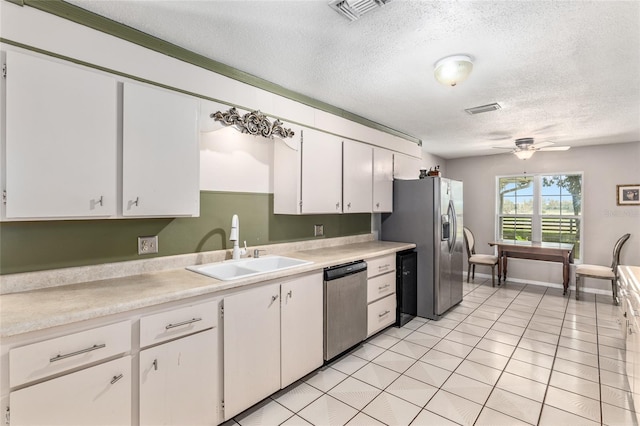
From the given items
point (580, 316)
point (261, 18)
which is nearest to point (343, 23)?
point (261, 18)

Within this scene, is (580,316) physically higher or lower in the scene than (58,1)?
lower

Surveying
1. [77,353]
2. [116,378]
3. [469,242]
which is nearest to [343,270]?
[116,378]

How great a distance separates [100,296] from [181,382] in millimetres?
643

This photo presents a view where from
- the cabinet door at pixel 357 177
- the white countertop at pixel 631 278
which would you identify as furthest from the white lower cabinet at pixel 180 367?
the white countertop at pixel 631 278

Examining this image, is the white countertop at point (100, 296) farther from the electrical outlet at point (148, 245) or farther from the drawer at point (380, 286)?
the drawer at point (380, 286)

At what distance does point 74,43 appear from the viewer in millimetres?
1787

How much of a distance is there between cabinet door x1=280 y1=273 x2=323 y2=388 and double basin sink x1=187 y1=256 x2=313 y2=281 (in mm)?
189

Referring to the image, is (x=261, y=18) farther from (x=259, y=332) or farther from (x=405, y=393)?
(x=405, y=393)

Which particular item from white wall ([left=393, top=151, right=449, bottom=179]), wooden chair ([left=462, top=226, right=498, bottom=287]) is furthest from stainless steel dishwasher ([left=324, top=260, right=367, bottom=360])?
wooden chair ([left=462, top=226, right=498, bottom=287])

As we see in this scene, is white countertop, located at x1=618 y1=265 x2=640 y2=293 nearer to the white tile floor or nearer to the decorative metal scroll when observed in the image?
the white tile floor

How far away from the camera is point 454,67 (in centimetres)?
229

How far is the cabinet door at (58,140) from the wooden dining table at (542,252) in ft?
19.1

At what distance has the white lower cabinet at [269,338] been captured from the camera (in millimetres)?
1979

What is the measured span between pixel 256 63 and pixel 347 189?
1604 mm
